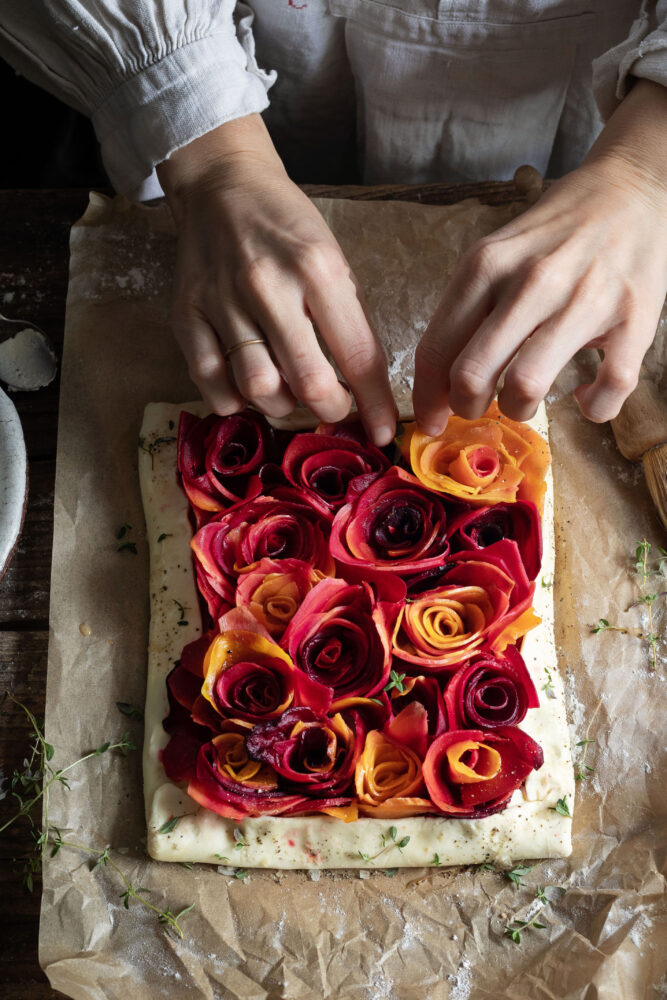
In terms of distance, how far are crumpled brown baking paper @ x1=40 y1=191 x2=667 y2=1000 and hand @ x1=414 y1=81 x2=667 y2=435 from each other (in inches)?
23.9

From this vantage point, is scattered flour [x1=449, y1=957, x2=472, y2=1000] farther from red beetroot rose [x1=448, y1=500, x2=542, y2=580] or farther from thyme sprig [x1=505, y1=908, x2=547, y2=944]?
red beetroot rose [x1=448, y1=500, x2=542, y2=580]

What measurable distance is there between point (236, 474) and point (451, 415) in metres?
0.53

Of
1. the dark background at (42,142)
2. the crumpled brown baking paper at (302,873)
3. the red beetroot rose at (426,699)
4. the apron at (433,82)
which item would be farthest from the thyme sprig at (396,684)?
the dark background at (42,142)

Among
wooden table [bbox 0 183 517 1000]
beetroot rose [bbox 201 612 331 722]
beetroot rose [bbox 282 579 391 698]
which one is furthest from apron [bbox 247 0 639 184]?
beetroot rose [bbox 201 612 331 722]

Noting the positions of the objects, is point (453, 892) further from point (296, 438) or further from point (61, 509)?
point (61, 509)

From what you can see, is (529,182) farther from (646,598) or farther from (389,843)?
(389,843)

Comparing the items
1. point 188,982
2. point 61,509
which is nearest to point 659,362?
point 61,509

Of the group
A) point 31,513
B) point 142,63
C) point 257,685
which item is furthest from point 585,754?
point 142,63

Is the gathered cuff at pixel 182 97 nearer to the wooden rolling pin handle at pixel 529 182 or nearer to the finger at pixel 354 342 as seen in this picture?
the finger at pixel 354 342

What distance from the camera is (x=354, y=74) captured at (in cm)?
231

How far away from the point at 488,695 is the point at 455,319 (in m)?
0.79

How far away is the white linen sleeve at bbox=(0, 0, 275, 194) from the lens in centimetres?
182

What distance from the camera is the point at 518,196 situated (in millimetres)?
2486

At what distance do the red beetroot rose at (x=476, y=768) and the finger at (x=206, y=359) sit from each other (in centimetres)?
87
